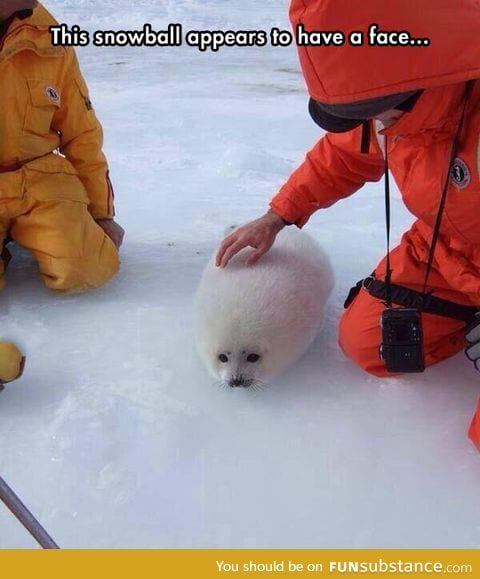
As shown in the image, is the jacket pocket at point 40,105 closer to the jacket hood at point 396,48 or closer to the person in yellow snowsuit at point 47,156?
the person in yellow snowsuit at point 47,156

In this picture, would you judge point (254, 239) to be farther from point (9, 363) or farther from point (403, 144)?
point (9, 363)

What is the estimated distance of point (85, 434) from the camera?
45.1 inches

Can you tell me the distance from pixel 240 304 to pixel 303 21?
569 mm

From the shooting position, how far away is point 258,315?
132cm

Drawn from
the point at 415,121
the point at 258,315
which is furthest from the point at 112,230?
the point at 415,121

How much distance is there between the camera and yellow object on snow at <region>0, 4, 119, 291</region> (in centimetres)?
156

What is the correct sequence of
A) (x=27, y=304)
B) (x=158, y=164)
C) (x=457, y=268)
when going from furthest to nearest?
(x=158, y=164)
(x=27, y=304)
(x=457, y=268)

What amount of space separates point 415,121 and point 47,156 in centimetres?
95

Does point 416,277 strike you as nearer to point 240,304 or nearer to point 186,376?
point 240,304

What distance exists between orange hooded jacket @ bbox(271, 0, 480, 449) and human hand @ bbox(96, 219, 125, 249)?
52cm

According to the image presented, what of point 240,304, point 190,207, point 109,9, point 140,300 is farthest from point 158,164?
point 109,9
